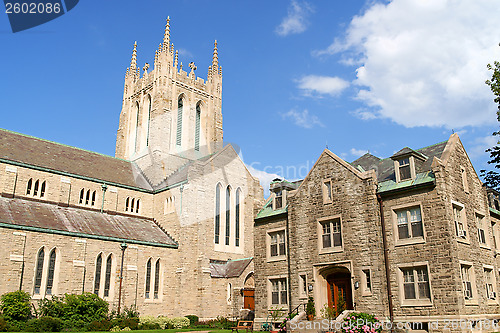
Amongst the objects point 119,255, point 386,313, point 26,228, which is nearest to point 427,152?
point 386,313

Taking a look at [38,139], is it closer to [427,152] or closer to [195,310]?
[195,310]

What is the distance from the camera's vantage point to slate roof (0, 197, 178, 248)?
2689 cm

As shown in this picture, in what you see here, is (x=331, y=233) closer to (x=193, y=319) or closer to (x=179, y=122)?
(x=193, y=319)

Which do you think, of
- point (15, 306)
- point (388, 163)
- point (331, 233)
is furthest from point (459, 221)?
point (15, 306)

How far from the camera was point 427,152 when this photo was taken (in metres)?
22.0

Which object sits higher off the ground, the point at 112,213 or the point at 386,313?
the point at 112,213

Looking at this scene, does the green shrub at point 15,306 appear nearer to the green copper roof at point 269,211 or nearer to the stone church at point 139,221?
the stone church at point 139,221

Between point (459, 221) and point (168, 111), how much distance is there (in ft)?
112

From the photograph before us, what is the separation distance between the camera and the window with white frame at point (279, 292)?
79.6ft

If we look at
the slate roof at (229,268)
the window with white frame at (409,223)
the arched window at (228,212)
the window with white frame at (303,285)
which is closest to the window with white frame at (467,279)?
the window with white frame at (409,223)

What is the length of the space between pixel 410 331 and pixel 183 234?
20910 millimetres

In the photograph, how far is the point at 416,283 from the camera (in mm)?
18781

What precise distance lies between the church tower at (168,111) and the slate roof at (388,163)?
25905 mm

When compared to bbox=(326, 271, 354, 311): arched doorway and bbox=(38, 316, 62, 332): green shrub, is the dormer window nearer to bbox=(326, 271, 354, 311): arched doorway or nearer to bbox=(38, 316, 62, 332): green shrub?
bbox=(326, 271, 354, 311): arched doorway
